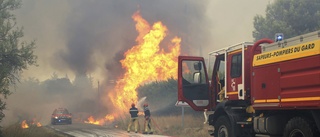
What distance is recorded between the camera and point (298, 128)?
6.69 metres

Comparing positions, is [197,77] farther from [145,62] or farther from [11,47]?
[145,62]

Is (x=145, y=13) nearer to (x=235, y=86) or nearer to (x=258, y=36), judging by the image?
(x=258, y=36)

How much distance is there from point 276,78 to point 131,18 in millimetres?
24177

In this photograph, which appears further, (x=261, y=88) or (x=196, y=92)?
(x=196, y=92)

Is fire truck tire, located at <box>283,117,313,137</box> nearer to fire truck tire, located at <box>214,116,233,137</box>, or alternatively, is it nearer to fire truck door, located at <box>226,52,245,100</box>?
fire truck door, located at <box>226,52,245,100</box>

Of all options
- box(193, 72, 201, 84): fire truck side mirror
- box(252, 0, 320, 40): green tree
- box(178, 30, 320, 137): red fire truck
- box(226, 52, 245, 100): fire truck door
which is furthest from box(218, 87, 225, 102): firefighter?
box(252, 0, 320, 40): green tree

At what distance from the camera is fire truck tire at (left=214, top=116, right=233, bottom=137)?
887cm

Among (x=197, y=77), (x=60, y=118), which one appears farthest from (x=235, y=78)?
(x=60, y=118)

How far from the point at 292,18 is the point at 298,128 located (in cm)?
2382

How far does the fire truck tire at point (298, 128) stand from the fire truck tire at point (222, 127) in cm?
192

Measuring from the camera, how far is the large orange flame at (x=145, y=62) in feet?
88.7

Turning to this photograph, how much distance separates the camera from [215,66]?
397 inches

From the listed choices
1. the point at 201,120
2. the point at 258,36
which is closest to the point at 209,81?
the point at 201,120

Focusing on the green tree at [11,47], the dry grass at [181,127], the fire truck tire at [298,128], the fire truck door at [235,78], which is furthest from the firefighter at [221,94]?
the green tree at [11,47]
